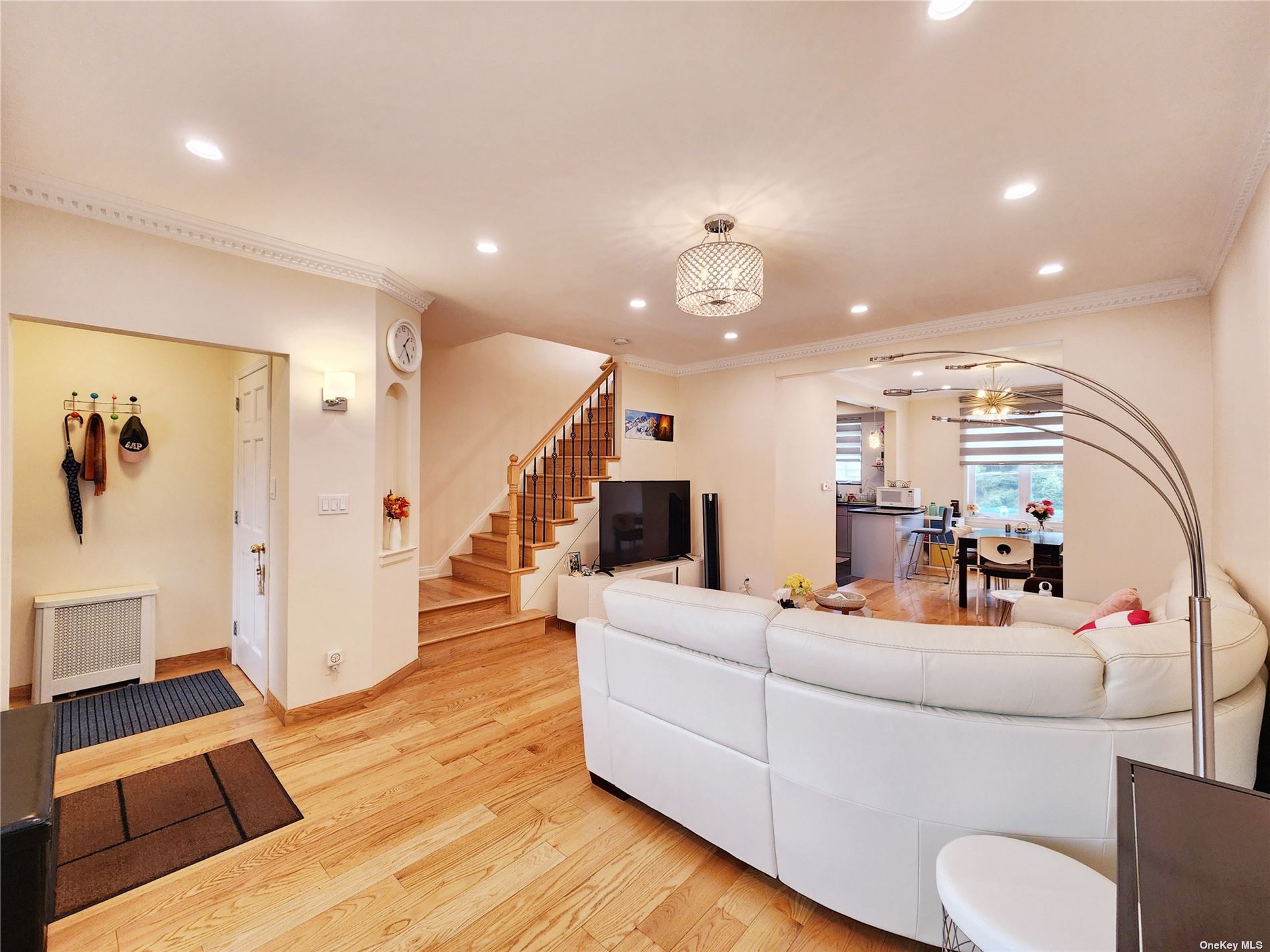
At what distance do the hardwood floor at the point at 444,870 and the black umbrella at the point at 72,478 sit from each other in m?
1.62

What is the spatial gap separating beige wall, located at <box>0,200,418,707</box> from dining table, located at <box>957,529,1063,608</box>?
5616 mm

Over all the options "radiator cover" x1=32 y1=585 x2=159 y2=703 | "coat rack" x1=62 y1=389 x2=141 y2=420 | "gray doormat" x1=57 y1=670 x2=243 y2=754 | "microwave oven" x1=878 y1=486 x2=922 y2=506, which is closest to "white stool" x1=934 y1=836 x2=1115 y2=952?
"gray doormat" x1=57 y1=670 x2=243 y2=754

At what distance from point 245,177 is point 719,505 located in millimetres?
4824

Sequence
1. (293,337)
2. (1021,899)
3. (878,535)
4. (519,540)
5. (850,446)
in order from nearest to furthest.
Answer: (1021,899) < (293,337) < (519,540) < (878,535) < (850,446)

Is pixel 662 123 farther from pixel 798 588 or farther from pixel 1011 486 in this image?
pixel 1011 486

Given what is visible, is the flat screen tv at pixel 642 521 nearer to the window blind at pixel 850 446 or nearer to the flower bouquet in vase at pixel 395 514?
the flower bouquet in vase at pixel 395 514

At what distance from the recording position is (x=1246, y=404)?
2400mm

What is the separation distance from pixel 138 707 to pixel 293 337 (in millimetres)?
2509

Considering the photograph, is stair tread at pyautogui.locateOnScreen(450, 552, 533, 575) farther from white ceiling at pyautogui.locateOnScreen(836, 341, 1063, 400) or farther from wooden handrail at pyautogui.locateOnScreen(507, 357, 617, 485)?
white ceiling at pyautogui.locateOnScreen(836, 341, 1063, 400)

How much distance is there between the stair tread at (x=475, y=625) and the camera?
13.4ft

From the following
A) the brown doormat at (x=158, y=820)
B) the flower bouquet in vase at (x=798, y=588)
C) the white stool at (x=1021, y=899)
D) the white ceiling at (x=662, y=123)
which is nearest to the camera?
the white stool at (x=1021, y=899)

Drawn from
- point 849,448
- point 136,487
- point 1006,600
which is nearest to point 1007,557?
point 1006,600

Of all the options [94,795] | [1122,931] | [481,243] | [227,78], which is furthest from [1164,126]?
[94,795]

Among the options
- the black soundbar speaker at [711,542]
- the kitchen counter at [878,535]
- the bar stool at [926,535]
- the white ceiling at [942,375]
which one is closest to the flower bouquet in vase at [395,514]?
the black soundbar speaker at [711,542]
